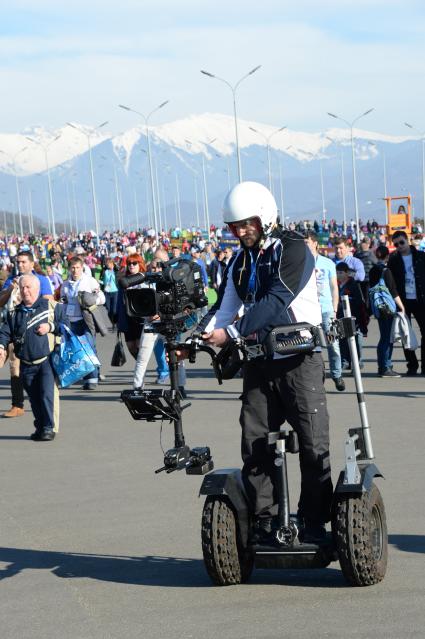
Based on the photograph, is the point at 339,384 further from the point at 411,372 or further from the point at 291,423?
the point at 291,423

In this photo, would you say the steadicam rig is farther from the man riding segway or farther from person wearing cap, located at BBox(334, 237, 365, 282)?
person wearing cap, located at BBox(334, 237, 365, 282)

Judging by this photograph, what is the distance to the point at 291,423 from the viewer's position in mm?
6430

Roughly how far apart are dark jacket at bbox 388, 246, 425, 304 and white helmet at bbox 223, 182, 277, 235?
418 inches

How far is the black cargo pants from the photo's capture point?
6.40m

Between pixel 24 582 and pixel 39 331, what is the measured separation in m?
5.87

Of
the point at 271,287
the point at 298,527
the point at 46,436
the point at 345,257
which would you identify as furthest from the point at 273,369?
the point at 345,257

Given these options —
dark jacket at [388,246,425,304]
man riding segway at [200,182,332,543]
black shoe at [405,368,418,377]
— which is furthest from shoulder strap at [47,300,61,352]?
man riding segway at [200,182,332,543]

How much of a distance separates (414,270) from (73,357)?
5.22 meters

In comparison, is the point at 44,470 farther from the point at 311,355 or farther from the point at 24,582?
the point at 311,355

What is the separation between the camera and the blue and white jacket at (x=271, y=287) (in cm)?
628

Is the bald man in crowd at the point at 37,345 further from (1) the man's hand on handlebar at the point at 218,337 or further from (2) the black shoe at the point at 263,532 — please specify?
(1) the man's hand on handlebar at the point at 218,337

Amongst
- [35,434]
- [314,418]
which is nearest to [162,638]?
[314,418]

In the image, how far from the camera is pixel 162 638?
564 centimetres

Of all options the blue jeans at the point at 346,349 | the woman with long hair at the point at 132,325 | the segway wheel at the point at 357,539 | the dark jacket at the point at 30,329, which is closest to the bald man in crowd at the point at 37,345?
the dark jacket at the point at 30,329
